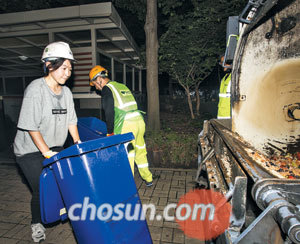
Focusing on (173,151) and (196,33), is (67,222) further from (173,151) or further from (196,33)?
(196,33)

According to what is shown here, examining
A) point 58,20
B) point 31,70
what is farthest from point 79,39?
point 31,70

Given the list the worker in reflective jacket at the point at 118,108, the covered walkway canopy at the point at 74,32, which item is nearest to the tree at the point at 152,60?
the covered walkway canopy at the point at 74,32

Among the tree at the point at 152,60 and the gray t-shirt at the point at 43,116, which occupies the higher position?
the tree at the point at 152,60

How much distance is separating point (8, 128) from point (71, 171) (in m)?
4.68

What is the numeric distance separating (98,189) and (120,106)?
162cm

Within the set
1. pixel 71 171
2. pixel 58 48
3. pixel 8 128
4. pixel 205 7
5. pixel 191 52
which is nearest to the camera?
pixel 71 171

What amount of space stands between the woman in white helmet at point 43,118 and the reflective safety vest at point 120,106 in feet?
2.59

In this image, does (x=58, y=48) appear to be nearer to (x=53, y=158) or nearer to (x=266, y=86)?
(x=53, y=158)

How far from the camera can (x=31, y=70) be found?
11.0 metres

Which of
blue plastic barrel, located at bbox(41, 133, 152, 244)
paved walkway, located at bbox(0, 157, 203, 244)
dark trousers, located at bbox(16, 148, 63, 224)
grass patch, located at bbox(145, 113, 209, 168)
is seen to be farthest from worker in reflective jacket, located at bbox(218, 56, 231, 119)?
dark trousers, located at bbox(16, 148, 63, 224)

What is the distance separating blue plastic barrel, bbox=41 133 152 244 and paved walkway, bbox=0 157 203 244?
0.79 metres

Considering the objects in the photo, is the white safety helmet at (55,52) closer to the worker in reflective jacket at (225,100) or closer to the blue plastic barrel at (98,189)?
the blue plastic barrel at (98,189)

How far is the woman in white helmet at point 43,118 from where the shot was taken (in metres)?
1.81

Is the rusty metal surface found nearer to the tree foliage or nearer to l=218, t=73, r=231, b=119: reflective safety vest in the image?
l=218, t=73, r=231, b=119: reflective safety vest
